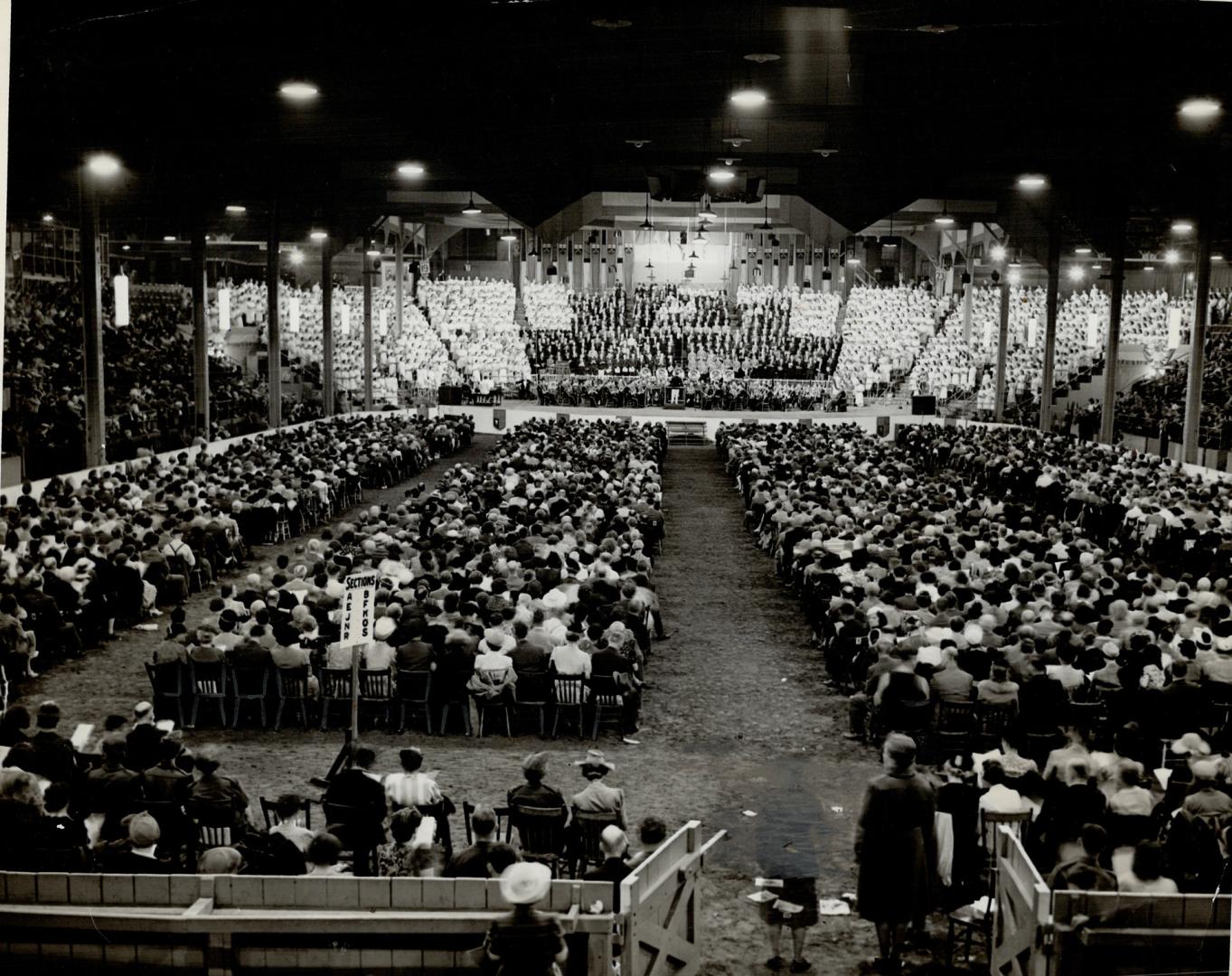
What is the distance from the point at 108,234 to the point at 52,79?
29.6 metres

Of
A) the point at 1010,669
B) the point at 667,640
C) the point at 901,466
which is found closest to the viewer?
the point at 1010,669

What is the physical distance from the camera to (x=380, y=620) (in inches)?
471

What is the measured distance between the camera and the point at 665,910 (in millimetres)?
6512

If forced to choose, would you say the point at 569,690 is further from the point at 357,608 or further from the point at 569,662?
the point at 357,608

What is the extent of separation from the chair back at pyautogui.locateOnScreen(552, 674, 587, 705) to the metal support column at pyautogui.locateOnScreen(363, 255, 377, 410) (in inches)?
1258

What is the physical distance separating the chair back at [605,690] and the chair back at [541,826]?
3.48m

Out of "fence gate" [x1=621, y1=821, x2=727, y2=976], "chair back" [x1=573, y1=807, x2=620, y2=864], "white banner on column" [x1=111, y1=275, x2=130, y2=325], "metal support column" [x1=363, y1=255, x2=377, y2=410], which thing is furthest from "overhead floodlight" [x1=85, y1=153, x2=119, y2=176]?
"metal support column" [x1=363, y1=255, x2=377, y2=410]

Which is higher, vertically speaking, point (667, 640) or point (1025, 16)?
point (1025, 16)

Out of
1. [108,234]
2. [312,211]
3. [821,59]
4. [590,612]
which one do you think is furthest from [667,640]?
[108,234]

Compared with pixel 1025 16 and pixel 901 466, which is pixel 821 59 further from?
pixel 901 466

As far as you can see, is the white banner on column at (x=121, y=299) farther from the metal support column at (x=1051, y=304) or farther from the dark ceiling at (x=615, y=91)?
the metal support column at (x=1051, y=304)

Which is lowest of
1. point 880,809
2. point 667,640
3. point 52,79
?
point 667,640

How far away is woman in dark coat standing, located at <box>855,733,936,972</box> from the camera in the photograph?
23.3 feet

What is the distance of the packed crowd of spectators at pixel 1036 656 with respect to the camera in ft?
23.5
